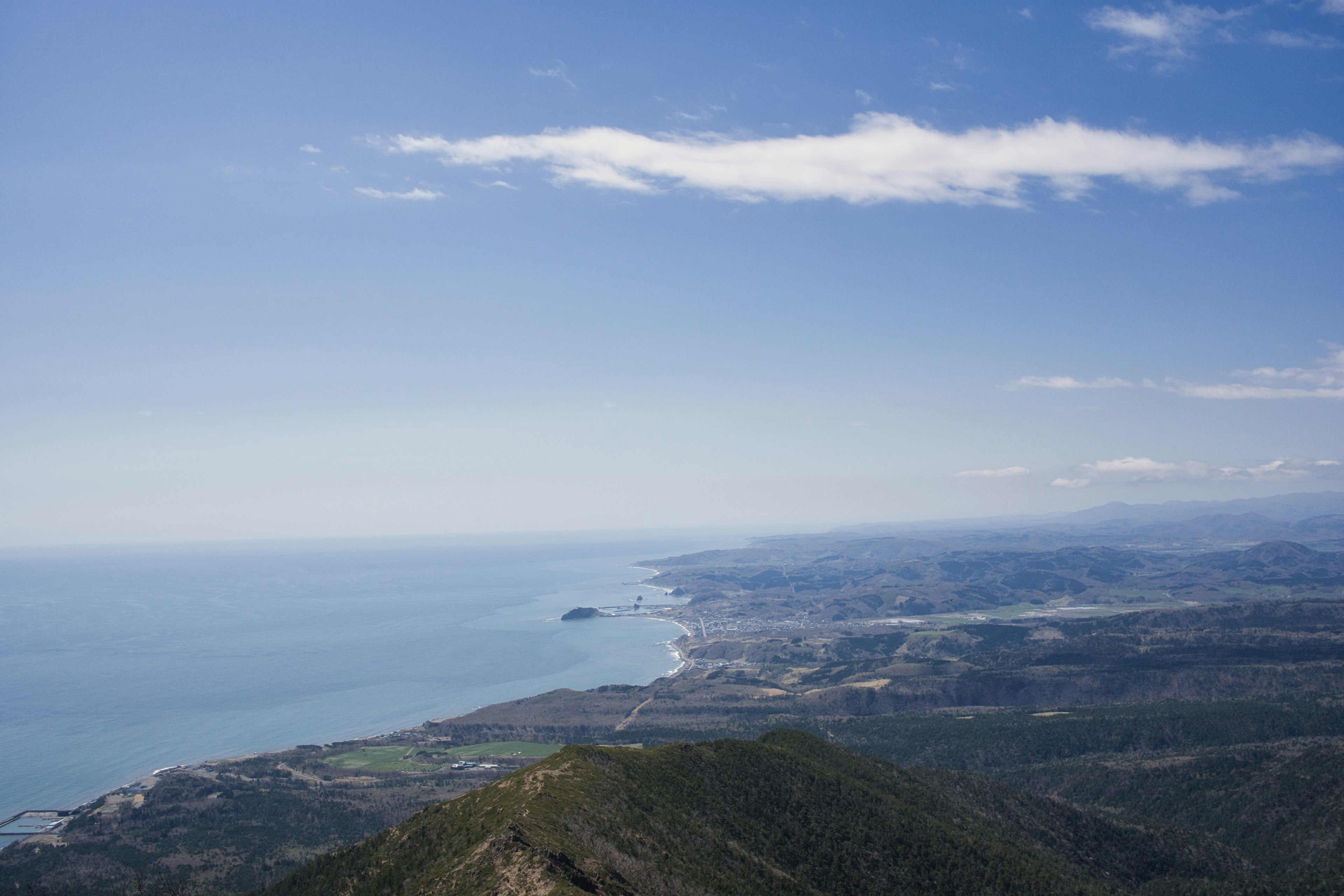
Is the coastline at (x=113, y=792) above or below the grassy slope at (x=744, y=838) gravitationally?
below

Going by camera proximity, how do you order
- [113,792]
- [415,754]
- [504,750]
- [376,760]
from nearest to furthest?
[113,792] < [376,760] < [415,754] < [504,750]

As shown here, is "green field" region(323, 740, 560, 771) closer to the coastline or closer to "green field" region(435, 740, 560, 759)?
"green field" region(435, 740, 560, 759)

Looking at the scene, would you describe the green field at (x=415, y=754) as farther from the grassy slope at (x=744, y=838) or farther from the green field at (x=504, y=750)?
the grassy slope at (x=744, y=838)

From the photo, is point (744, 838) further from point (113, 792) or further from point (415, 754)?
point (113, 792)

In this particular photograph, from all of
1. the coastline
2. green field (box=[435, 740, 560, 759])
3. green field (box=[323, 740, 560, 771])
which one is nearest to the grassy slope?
green field (box=[435, 740, 560, 759])

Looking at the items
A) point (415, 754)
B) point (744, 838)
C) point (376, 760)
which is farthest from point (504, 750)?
point (744, 838)

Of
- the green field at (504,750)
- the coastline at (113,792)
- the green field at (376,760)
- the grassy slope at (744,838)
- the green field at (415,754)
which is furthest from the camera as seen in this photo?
the green field at (504,750)

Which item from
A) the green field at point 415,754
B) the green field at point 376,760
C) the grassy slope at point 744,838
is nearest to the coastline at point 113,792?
the green field at point 376,760
